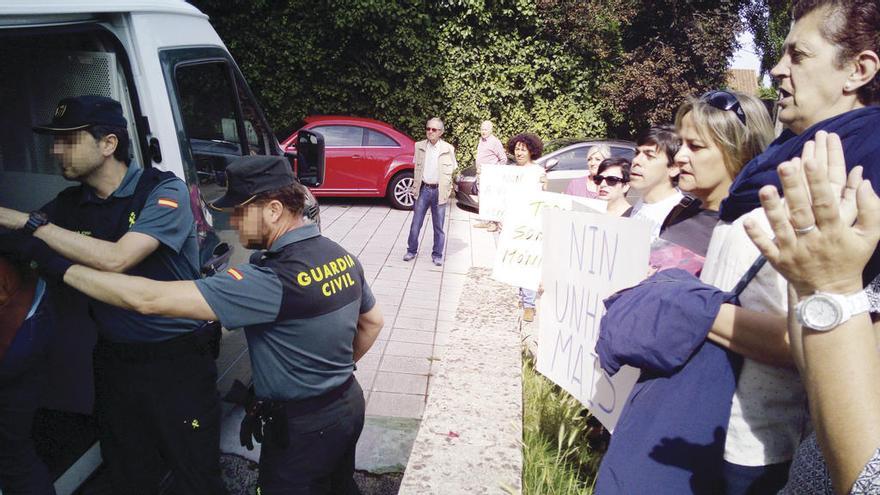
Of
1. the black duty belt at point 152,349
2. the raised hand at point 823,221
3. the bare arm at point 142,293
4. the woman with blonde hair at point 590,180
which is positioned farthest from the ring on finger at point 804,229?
the woman with blonde hair at point 590,180

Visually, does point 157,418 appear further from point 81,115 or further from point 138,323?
point 81,115

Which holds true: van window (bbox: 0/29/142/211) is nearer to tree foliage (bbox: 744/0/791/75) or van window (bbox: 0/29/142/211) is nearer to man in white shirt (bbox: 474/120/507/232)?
man in white shirt (bbox: 474/120/507/232)

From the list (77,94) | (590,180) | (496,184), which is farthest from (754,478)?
(496,184)

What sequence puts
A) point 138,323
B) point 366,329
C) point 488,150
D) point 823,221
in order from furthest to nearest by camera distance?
point 488,150
point 366,329
point 138,323
point 823,221

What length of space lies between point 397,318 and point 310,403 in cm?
→ 378

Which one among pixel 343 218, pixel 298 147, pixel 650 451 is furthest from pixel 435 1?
pixel 650 451

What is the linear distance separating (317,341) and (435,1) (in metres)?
13.5

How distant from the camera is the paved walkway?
3730 mm

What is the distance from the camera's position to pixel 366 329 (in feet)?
8.40

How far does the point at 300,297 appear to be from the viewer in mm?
2053

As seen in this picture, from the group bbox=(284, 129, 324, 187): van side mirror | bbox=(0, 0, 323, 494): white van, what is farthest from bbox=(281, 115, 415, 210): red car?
bbox=(0, 0, 323, 494): white van

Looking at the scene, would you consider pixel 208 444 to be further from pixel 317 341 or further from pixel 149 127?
pixel 149 127

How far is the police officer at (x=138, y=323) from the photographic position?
7.91 feet

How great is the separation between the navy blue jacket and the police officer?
1.86 m
